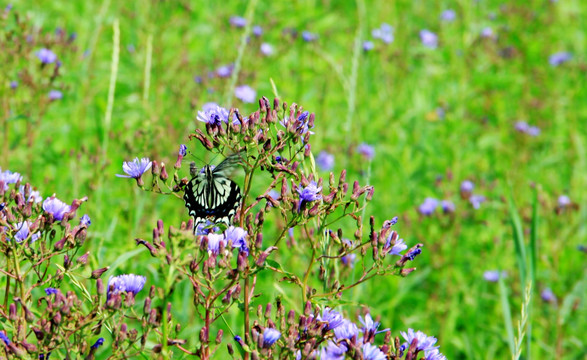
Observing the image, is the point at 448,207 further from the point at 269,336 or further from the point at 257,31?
the point at 269,336

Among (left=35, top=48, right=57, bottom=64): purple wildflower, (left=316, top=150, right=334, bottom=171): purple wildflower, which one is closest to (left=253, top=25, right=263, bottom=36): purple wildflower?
(left=316, top=150, right=334, bottom=171): purple wildflower

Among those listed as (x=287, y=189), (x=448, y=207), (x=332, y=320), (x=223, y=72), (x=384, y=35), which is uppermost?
(x=384, y=35)

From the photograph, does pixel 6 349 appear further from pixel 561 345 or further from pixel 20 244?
pixel 561 345

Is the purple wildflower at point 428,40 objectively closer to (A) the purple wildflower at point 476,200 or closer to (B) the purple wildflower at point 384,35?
(B) the purple wildflower at point 384,35

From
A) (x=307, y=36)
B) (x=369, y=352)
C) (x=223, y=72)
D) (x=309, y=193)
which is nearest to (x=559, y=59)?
(x=307, y=36)

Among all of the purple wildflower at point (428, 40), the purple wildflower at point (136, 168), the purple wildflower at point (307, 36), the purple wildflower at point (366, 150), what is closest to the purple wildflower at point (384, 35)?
the purple wildflower at point (428, 40)

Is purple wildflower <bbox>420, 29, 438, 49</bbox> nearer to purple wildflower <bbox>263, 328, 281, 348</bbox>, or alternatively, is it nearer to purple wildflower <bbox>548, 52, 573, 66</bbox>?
purple wildflower <bbox>548, 52, 573, 66</bbox>
